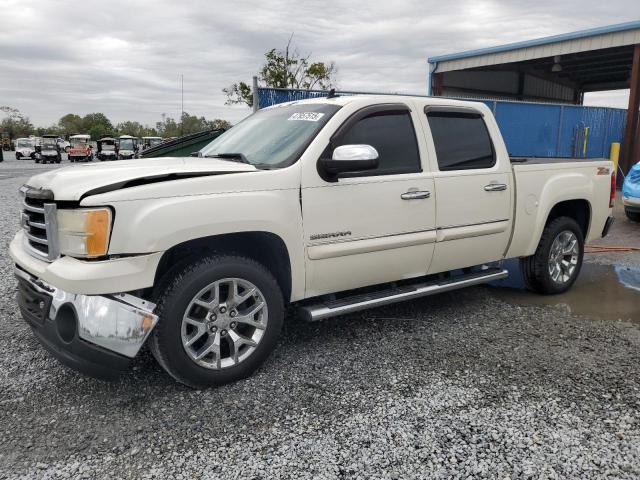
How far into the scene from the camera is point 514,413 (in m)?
2.97

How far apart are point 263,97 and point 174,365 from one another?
6746mm

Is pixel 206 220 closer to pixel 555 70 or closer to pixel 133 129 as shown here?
pixel 555 70

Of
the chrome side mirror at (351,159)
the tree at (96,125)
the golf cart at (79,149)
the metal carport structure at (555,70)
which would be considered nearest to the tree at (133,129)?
the tree at (96,125)

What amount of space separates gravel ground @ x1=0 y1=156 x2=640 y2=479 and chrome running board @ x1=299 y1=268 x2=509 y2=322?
14.4 inches

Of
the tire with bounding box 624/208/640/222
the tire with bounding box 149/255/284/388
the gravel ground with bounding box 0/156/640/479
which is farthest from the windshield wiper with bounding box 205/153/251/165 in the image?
the tire with bounding box 624/208/640/222

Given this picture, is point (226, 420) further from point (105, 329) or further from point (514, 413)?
point (514, 413)

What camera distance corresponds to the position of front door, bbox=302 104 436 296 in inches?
138

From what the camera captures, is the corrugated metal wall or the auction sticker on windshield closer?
the auction sticker on windshield

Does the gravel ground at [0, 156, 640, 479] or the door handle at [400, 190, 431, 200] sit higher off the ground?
the door handle at [400, 190, 431, 200]

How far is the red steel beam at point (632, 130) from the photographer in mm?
14453

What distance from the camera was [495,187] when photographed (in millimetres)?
4480

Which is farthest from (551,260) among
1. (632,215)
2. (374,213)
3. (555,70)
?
(555,70)

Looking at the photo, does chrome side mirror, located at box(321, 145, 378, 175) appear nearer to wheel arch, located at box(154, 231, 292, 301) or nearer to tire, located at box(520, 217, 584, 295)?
wheel arch, located at box(154, 231, 292, 301)

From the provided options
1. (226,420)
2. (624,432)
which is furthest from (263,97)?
(624,432)
